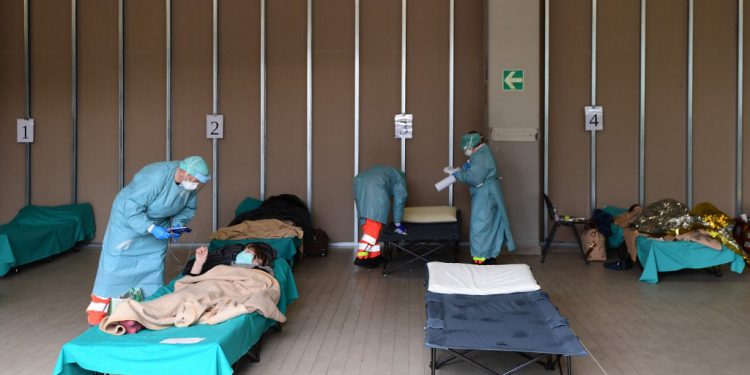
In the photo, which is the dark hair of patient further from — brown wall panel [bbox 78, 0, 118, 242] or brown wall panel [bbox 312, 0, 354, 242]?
brown wall panel [bbox 78, 0, 118, 242]

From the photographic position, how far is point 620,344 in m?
3.86

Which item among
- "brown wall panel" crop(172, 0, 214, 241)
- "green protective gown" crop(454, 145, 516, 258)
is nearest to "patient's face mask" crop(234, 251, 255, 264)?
"green protective gown" crop(454, 145, 516, 258)

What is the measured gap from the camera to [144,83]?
7492mm

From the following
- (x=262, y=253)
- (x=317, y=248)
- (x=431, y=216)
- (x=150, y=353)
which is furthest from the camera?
(x=317, y=248)

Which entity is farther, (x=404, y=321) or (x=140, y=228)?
(x=404, y=321)

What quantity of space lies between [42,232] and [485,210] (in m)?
4.61

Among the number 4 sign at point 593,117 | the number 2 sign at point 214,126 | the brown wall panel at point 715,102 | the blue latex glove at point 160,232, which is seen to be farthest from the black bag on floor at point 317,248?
the brown wall panel at point 715,102

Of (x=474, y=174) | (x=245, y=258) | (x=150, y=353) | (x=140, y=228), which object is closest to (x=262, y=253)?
(x=245, y=258)

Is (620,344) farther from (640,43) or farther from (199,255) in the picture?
(640,43)

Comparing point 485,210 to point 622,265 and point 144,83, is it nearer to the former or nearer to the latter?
point 622,265

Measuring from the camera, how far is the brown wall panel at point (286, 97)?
7.45 m

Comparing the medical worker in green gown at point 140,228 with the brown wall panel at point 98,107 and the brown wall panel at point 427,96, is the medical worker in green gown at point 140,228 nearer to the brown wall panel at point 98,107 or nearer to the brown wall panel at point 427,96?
the brown wall panel at point 427,96

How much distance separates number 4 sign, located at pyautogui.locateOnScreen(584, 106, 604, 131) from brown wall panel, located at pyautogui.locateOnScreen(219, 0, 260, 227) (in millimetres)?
4057

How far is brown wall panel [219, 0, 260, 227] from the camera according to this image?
7.45m
